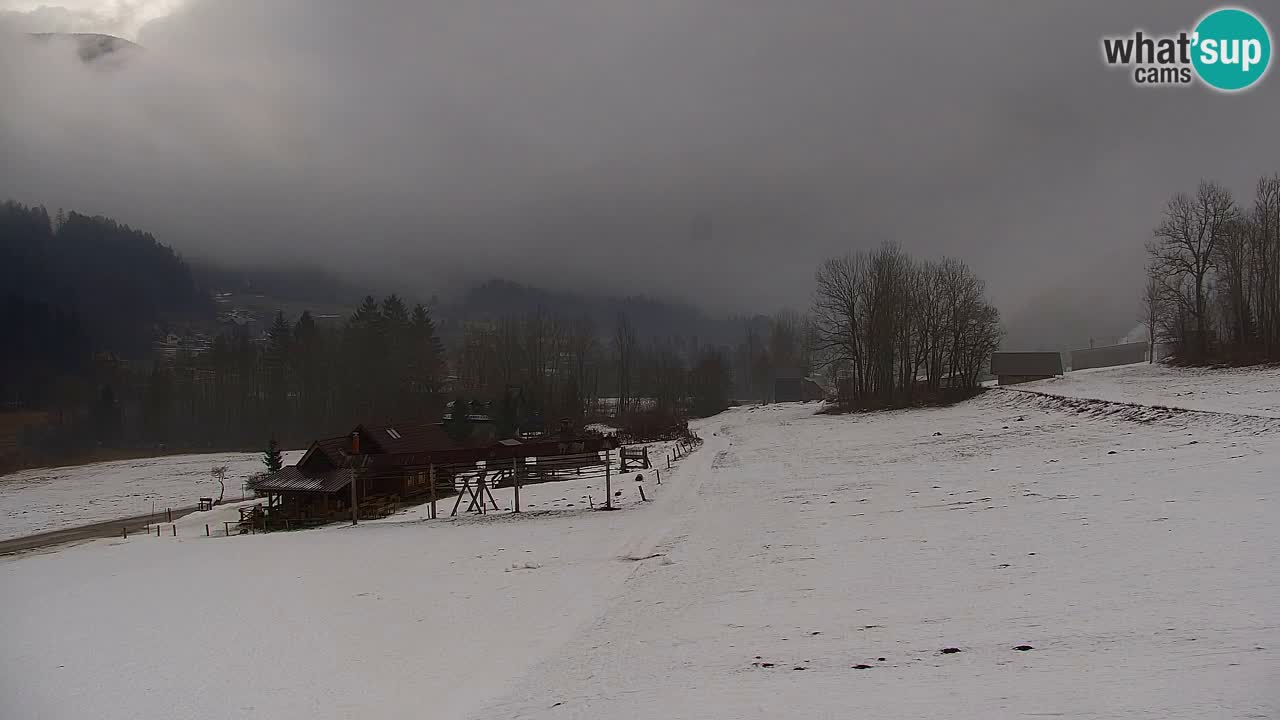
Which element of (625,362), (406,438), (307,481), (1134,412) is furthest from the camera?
(625,362)

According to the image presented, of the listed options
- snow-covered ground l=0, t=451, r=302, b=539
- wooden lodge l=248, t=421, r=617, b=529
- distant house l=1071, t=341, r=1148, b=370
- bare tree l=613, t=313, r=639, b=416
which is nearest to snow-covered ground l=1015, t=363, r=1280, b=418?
wooden lodge l=248, t=421, r=617, b=529

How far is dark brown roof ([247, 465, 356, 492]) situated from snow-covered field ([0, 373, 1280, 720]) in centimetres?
1584

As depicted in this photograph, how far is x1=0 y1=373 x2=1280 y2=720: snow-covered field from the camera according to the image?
20.2ft

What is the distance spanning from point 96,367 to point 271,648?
6149cm

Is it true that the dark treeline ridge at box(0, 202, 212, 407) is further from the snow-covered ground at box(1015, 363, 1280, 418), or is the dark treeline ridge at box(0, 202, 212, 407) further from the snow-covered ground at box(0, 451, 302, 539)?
the snow-covered ground at box(1015, 363, 1280, 418)

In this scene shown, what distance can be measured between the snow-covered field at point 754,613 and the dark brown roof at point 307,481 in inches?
624

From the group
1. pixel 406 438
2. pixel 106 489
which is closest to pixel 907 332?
pixel 406 438

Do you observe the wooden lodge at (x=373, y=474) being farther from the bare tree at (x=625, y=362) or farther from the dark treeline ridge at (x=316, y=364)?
the bare tree at (x=625, y=362)

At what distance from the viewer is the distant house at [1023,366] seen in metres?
67.1

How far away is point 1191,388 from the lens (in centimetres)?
3578

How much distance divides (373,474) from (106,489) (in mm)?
46690

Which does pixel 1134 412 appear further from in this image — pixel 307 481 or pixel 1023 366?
pixel 307 481

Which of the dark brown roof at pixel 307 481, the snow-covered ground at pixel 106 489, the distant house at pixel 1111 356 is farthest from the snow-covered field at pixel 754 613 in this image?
the distant house at pixel 1111 356

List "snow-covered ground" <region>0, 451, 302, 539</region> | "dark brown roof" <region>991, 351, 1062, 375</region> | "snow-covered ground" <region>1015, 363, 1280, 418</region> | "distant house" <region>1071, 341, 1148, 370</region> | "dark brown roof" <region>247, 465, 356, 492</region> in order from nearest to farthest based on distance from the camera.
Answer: "snow-covered ground" <region>1015, 363, 1280, 418</region> < "dark brown roof" <region>247, 465, 356, 492</region> < "snow-covered ground" <region>0, 451, 302, 539</region> < "dark brown roof" <region>991, 351, 1062, 375</region> < "distant house" <region>1071, 341, 1148, 370</region>
